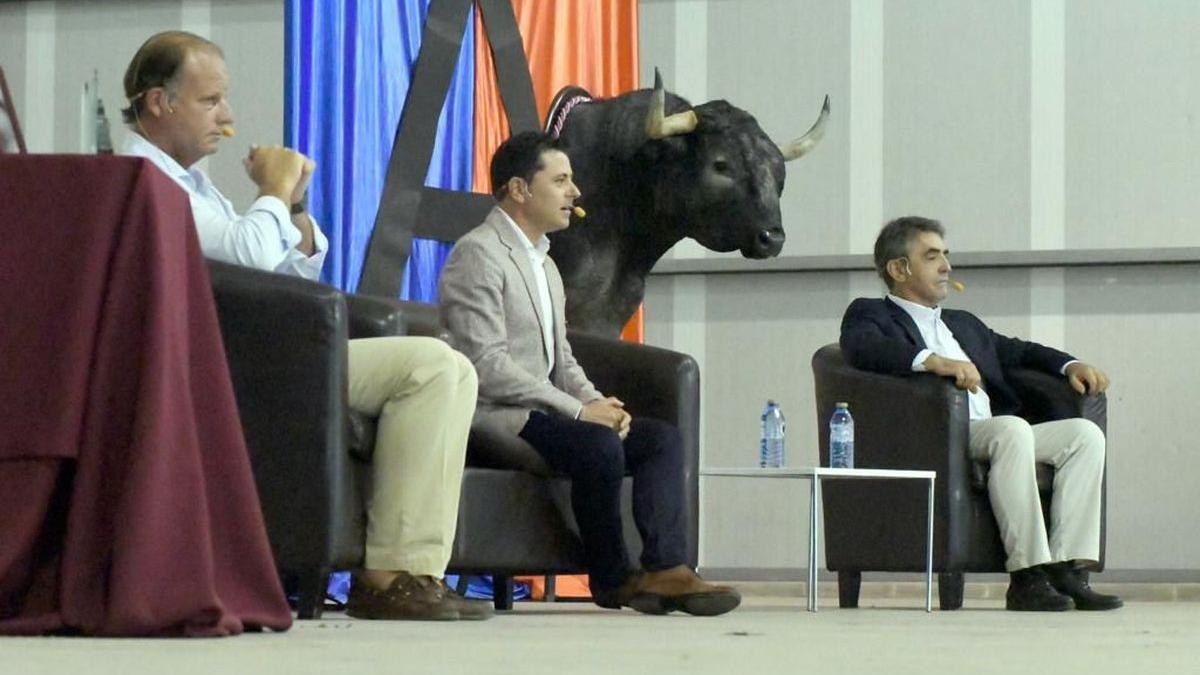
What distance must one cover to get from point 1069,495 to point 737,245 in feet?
3.79

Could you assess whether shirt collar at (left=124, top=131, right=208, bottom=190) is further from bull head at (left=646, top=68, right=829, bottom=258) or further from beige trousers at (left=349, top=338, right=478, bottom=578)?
bull head at (left=646, top=68, right=829, bottom=258)

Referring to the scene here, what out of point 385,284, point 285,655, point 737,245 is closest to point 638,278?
point 737,245

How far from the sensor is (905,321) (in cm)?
502

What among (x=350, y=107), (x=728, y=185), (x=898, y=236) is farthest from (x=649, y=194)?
(x=350, y=107)

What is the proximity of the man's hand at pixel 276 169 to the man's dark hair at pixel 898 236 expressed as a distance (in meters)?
2.21

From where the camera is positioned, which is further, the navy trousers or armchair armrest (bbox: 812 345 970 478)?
armchair armrest (bbox: 812 345 970 478)

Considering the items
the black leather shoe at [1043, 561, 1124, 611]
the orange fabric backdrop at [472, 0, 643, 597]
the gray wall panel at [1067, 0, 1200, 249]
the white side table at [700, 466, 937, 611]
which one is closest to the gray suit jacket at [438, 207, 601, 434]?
the white side table at [700, 466, 937, 611]

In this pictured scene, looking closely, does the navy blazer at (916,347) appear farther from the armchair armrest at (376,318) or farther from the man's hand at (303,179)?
the man's hand at (303,179)

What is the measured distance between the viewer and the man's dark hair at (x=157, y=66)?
3.23 metres

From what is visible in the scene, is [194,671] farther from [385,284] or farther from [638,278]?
[638,278]

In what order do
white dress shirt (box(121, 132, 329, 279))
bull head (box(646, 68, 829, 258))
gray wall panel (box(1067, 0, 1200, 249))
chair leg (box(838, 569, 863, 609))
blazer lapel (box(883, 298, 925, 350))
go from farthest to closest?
gray wall panel (box(1067, 0, 1200, 249))
bull head (box(646, 68, 829, 258))
chair leg (box(838, 569, 863, 609))
blazer lapel (box(883, 298, 925, 350))
white dress shirt (box(121, 132, 329, 279))

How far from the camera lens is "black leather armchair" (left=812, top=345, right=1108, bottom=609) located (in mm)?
4789

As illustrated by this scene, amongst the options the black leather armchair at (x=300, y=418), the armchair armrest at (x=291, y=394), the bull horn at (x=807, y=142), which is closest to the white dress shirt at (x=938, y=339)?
the bull horn at (x=807, y=142)

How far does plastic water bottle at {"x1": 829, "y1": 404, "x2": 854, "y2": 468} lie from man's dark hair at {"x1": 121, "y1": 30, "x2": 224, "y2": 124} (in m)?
2.16
